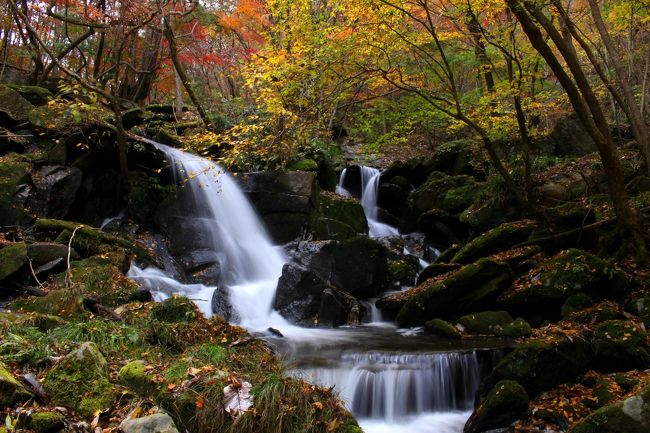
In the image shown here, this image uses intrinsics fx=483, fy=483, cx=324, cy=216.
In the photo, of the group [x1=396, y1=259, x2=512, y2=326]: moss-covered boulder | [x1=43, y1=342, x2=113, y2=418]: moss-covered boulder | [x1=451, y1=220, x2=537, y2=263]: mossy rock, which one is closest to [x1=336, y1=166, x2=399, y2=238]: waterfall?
[x1=451, y1=220, x2=537, y2=263]: mossy rock

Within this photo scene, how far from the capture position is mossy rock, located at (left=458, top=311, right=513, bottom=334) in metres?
8.63

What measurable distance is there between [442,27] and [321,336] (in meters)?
10.0

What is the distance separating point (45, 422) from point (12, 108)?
11950 mm

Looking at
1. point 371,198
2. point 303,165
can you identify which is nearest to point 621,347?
point 303,165

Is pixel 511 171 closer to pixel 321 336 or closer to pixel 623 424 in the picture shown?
pixel 321 336

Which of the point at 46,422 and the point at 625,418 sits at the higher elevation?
the point at 46,422

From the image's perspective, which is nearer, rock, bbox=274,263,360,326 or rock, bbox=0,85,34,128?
rock, bbox=274,263,360,326

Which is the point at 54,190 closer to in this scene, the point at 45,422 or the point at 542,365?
the point at 45,422

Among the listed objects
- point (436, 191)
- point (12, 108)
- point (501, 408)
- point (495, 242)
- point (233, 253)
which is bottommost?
point (501, 408)

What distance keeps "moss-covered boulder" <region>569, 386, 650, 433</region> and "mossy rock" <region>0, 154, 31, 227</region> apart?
10.6m

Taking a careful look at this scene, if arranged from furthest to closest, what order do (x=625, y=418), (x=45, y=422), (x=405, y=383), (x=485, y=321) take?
(x=485, y=321) → (x=405, y=383) → (x=625, y=418) → (x=45, y=422)

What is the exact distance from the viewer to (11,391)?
351cm

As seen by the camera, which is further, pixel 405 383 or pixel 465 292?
pixel 465 292

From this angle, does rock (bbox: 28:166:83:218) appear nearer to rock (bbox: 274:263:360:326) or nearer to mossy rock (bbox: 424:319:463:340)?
rock (bbox: 274:263:360:326)
